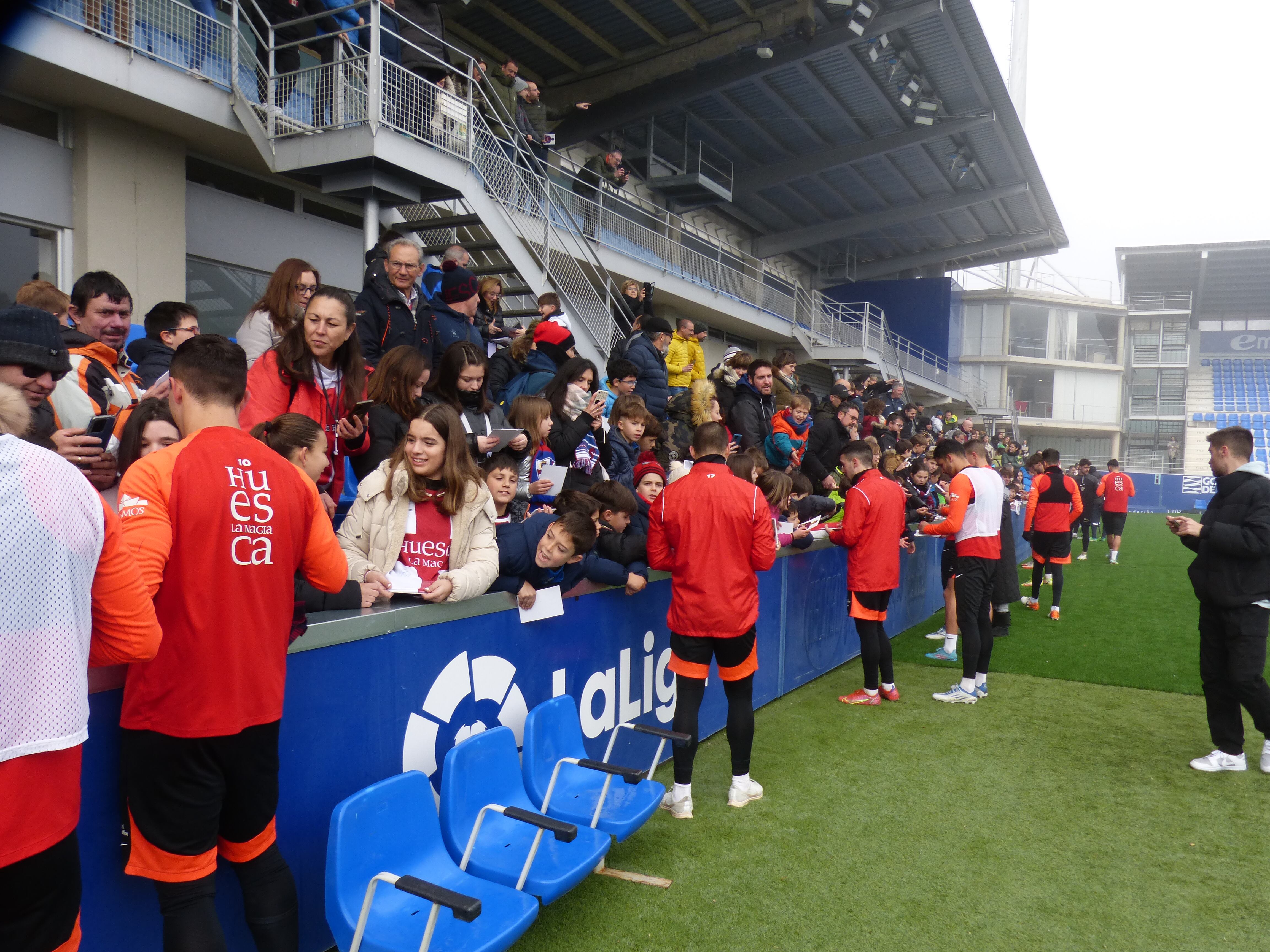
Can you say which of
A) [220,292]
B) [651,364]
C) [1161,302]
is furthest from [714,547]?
[1161,302]

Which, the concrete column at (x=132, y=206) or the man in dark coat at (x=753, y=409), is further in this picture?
the man in dark coat at (x=753, y=409)

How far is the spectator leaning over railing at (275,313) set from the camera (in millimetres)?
3982

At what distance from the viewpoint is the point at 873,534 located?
19.5 feet

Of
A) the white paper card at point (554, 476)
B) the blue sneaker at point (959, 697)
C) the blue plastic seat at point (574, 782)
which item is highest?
the white paper card at point (554, 476)

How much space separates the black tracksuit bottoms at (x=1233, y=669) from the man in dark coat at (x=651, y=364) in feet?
14.1

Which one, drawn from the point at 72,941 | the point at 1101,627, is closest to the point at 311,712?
the point at 72,941

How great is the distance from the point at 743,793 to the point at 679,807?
38cm

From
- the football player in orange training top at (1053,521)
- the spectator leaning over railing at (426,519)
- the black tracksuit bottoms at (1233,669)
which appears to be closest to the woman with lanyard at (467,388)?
the spectator leaning over railing at (426,519)

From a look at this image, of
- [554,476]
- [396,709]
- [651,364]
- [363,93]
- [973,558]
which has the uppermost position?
[363,93]

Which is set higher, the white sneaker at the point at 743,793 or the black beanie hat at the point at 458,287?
the black beanie hat at the point at 458,287

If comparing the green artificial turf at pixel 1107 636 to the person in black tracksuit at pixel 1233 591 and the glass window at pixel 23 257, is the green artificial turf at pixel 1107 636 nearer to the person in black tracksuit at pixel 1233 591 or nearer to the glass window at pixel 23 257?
the person in black tracksuit at pixel 1233 591

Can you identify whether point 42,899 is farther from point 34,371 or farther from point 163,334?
point 163,334

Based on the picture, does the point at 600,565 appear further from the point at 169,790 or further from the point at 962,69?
the point at 962,69

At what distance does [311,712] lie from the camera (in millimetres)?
2615
